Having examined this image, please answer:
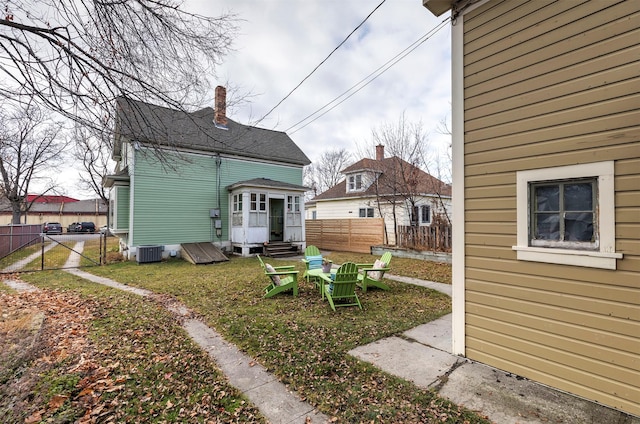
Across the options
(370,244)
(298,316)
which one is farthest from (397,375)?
(370,244)

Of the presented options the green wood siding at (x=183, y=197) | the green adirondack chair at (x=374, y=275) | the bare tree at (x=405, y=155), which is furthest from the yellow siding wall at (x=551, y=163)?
the green wood siding at (x=183, y=197)

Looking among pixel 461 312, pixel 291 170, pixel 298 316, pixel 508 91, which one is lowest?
pixel 298 316

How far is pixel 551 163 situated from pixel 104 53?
16.8ft

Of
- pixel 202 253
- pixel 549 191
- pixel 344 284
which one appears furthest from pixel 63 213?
pixel 549 191

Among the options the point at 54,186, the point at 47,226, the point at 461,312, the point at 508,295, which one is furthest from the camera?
the point at 47,226

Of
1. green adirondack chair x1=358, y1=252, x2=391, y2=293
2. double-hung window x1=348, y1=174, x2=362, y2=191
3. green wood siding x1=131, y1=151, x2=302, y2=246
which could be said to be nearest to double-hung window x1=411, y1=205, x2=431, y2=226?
double-hung window x1=348, y1=174, x2=362, y2=191

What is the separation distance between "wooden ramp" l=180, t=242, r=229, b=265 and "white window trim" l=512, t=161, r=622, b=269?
11429 millimetres

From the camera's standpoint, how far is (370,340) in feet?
13.4

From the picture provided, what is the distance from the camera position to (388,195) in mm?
16375

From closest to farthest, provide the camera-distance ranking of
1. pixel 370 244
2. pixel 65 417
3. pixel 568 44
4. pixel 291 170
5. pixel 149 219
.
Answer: pixel 65 417
pixel 568 44
pixel 149 219
pixel 370 244
pixel 291 170

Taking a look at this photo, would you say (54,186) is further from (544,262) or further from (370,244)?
(544,262)

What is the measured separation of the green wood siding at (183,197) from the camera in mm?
12156

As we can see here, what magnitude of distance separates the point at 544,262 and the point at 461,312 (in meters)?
1.12

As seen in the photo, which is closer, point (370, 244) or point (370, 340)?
point (370, 340)
